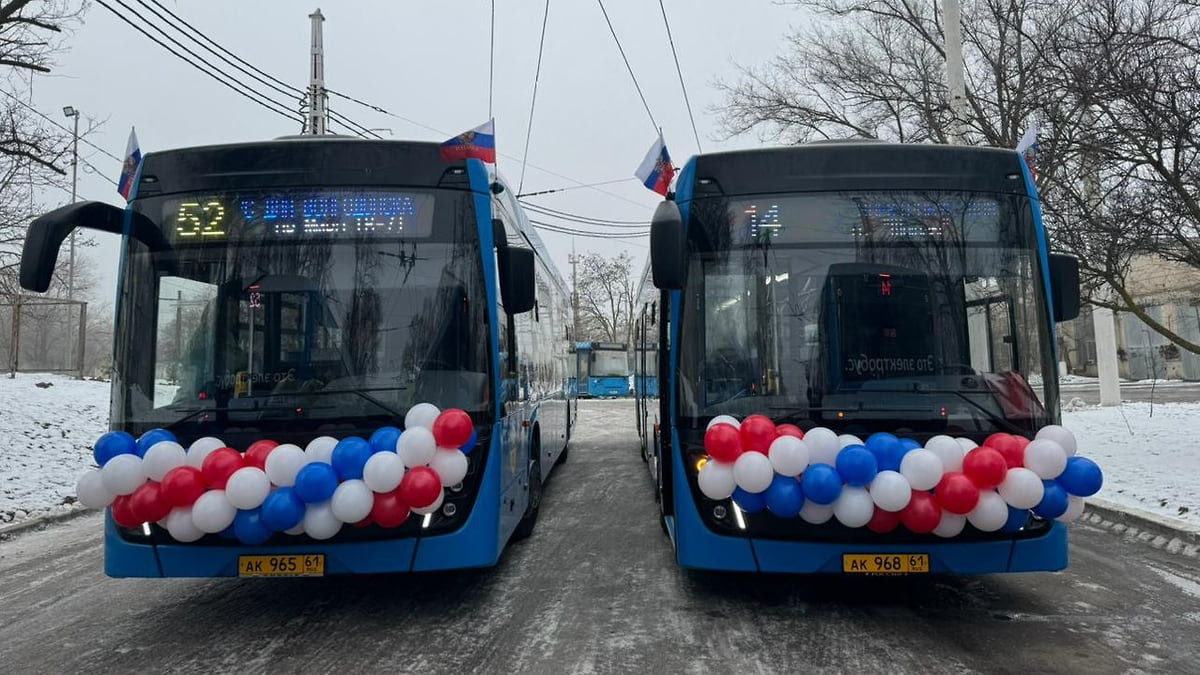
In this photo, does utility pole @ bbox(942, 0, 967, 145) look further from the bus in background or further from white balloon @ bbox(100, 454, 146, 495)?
the bus in background

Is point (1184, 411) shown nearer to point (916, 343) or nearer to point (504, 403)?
point (916, 343)

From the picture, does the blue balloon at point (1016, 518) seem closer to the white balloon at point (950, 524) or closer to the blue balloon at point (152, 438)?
the white balloon at point (950, 524)

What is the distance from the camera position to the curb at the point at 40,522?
7.87m

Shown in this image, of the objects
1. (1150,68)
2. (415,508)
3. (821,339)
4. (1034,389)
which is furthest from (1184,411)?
(415,508)

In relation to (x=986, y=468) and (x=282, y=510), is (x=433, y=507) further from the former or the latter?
(x=986, y=468)

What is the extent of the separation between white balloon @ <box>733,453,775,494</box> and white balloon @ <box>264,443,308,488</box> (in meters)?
2.63

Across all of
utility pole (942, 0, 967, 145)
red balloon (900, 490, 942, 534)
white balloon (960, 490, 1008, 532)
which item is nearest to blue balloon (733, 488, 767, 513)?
red balloon (900, 490, 942, 534)

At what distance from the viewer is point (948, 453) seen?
13.9 feet

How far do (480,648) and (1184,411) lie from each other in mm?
17456

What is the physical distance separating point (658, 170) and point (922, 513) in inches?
124

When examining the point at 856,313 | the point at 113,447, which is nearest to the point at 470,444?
the point at 113,447

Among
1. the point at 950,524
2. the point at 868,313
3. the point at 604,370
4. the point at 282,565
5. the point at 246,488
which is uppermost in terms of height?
the point at 604,370

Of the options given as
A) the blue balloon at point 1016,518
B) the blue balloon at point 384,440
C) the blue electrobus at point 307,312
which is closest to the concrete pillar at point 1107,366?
the blue balloon at point 1016,518

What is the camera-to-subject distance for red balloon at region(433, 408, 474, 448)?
4.31 metres
